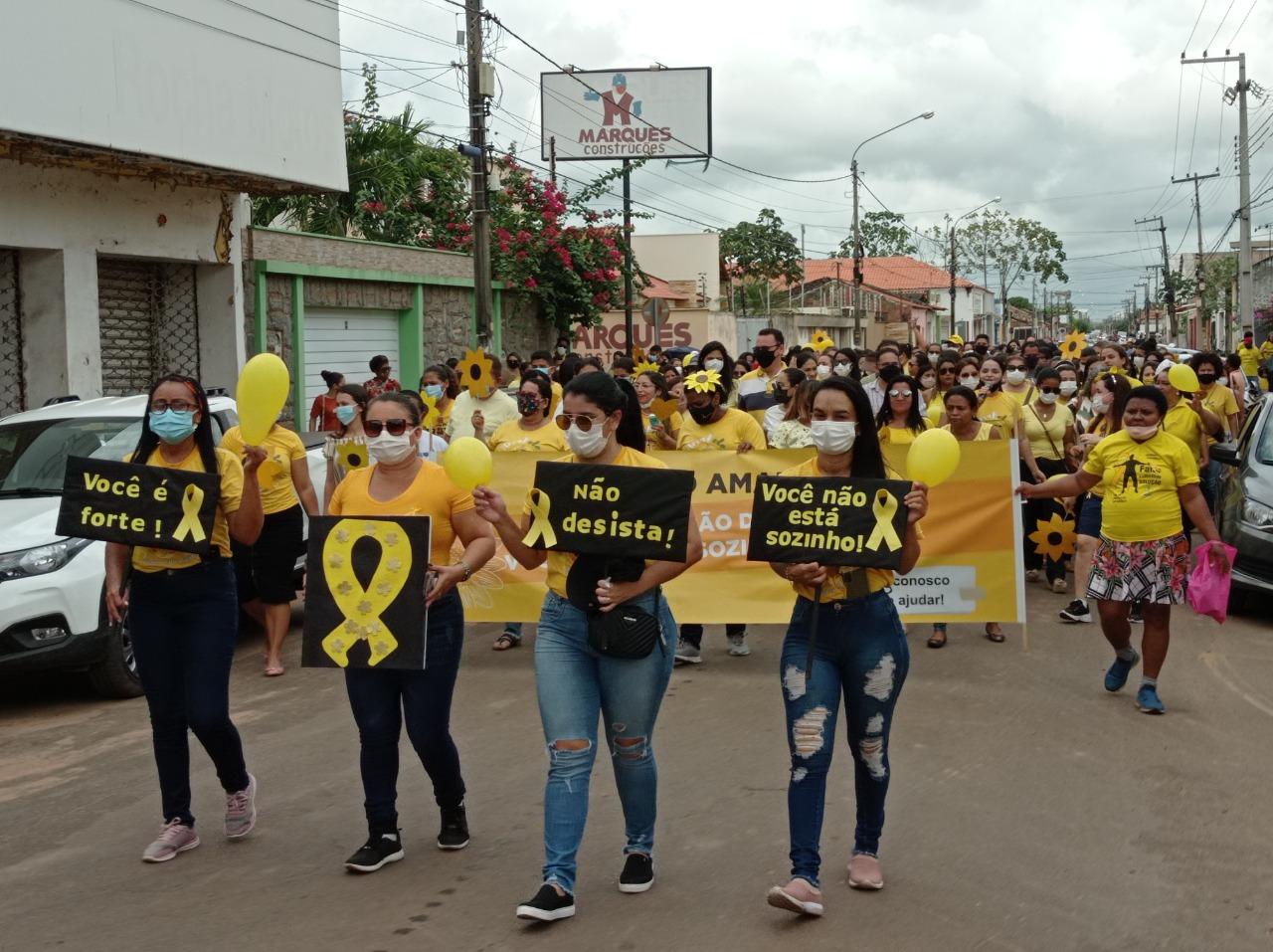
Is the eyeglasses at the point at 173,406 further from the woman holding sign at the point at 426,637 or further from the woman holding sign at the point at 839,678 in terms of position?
the woman holding sign at the point at 839,678

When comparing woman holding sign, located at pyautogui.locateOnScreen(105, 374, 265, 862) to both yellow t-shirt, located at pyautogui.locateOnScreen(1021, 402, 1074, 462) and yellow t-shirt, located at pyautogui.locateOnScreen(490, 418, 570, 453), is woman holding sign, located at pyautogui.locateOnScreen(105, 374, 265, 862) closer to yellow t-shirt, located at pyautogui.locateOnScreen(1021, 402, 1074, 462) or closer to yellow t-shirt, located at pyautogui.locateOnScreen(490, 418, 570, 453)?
yellow t-shirt, located at pyautogui.locateOnScreen(490, 418, 570, 453)

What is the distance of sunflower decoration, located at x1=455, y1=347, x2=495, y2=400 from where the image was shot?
1102 centimetres

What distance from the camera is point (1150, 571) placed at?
786 centimetres

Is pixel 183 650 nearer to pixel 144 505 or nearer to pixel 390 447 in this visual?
pixel 144 505

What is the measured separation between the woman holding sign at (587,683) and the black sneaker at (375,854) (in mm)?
733

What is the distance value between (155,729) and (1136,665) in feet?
19.4

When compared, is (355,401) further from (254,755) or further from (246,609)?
(254,755)

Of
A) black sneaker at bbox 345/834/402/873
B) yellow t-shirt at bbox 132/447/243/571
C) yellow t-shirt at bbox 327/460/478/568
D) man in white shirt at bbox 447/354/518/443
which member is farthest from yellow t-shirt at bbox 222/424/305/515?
black sneaker at bbox 345/834/402/873

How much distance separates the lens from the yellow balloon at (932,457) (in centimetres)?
508

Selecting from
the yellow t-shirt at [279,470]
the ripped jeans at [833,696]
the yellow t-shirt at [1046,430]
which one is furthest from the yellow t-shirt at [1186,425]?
the ripped jeans at [833,696]

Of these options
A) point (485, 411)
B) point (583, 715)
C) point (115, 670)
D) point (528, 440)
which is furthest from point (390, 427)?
point (485, 411)

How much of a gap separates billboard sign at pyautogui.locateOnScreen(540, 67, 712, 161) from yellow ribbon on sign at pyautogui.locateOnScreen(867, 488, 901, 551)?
34.6 m

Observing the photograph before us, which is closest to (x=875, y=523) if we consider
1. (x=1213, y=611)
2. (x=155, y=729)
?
(x=155, y=729)

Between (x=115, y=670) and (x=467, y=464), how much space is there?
433cm
